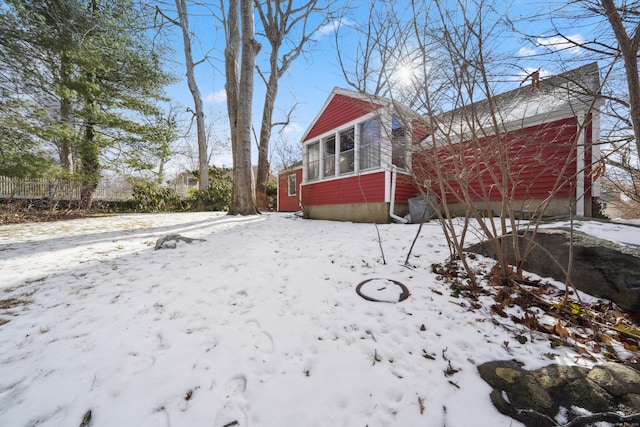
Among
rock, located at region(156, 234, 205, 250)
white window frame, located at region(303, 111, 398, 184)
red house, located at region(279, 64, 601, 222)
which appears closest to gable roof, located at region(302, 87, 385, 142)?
red house, located at region(279, 64, 601, 222)

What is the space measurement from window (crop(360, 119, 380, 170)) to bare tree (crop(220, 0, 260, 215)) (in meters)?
3.64

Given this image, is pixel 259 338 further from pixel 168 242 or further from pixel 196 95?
pixel 196 95

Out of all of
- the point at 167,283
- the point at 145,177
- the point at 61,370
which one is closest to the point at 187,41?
the point at 145,177

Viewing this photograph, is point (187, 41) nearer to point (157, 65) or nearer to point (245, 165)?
point (157, 65)

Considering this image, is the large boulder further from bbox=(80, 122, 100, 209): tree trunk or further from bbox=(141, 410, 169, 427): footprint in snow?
bbox=(80, 122, 100, 209): tree trunk

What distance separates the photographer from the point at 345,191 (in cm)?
745

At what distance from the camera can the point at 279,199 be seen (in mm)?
15375

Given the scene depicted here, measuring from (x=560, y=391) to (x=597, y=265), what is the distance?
1.65 meters

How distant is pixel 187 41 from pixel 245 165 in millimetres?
9168

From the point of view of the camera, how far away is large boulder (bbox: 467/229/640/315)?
75.2 inches

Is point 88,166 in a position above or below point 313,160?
below

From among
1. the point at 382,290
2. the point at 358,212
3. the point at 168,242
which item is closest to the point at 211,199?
the point at 358,212

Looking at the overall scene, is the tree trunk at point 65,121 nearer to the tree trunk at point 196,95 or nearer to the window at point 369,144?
the tree trunk at point 196,95

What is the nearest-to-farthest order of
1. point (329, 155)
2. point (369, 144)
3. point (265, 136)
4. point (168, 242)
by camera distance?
point (168, 242)
point (369, 144)
point (329, 155)
point (265, 136)
